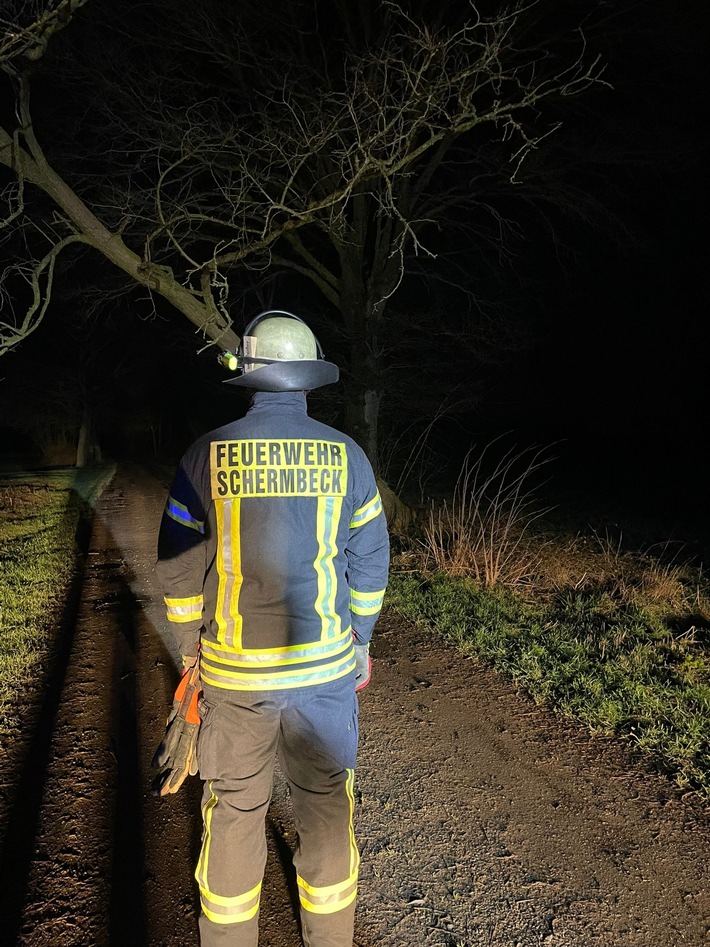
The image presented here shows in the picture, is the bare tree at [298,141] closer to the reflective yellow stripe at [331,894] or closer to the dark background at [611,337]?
the dark background at [611,337]

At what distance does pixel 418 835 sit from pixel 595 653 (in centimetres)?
256

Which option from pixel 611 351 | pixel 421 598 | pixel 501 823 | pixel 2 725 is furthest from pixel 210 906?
pixel 611 351

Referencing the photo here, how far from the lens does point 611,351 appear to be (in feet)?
68.1

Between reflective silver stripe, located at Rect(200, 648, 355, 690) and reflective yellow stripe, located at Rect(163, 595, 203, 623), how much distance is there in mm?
160

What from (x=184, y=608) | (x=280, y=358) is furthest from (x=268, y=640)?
(x=280, y=358)

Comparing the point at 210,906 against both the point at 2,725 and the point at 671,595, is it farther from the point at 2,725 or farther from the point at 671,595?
the point at 671,595

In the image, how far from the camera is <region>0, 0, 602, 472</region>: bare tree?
17.1 ft

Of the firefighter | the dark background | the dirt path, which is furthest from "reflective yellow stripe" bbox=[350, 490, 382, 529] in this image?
the dark background

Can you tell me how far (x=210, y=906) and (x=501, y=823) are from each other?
1587 mm

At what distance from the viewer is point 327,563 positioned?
6.79 ft

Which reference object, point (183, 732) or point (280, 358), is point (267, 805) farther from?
point (280, 358)

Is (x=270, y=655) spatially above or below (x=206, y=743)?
above

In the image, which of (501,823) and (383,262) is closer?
(501,823)

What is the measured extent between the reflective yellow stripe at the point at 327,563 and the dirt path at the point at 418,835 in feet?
4.30
